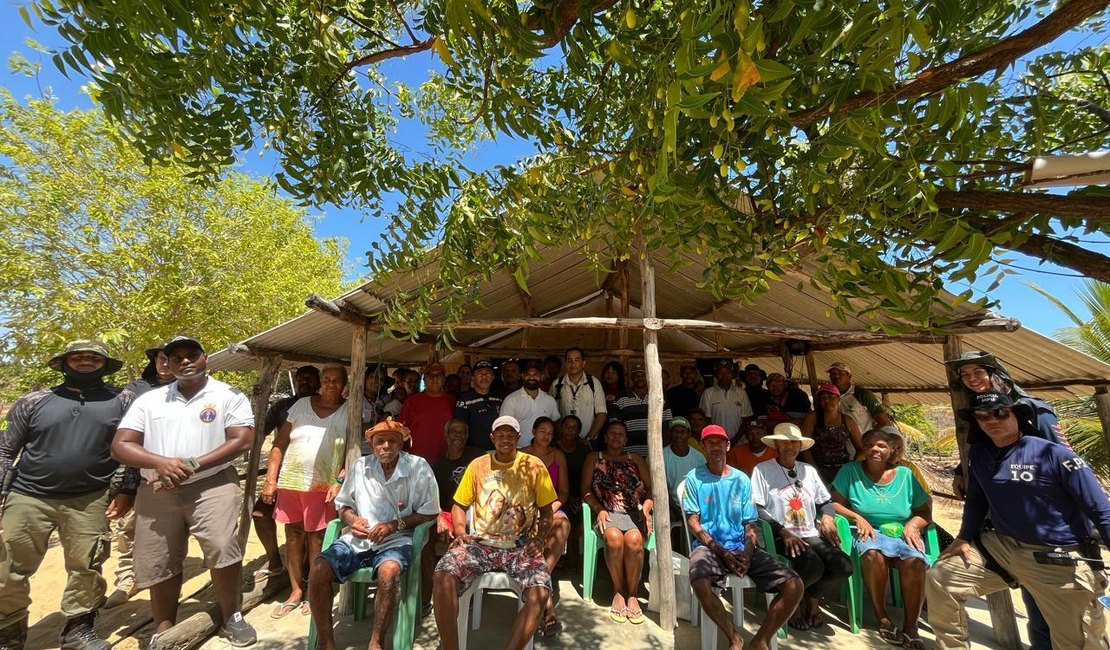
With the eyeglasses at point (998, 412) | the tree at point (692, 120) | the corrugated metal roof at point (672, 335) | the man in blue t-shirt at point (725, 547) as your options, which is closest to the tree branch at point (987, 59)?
the tree at point (692, 120)

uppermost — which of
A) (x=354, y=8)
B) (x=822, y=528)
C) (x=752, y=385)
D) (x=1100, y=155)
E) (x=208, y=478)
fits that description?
(x=354, y=8)

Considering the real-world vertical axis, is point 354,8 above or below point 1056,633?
above

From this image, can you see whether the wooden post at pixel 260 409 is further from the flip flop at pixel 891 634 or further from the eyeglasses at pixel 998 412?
the eyeglasses at pixel 998 412

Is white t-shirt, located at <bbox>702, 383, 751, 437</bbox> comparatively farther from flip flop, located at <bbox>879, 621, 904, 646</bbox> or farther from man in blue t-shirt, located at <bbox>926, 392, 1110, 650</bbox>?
man in blue t-shirt, located at <bbox>926, 392, 1110, 650</bbox>

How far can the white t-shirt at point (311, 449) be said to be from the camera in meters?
4.29

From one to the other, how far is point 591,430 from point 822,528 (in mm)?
2303

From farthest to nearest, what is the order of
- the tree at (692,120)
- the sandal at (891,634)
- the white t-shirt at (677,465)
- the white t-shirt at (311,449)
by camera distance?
the white t-shirt at (677,465), the white t-shirt at (311,449), the sandal at (891,634), the tree at (692,120)

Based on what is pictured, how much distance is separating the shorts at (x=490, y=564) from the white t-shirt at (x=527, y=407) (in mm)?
1424

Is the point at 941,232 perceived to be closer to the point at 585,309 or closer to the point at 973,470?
the point at 973,470

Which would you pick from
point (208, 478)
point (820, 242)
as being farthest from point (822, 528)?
point (208, 478)

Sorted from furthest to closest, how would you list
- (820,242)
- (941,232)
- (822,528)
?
(822,528), (820,242), (941,232)

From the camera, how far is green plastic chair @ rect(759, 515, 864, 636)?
408 cm

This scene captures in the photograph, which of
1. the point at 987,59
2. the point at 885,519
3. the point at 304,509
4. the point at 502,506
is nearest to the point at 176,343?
the point at 304,509

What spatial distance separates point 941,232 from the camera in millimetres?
1705
